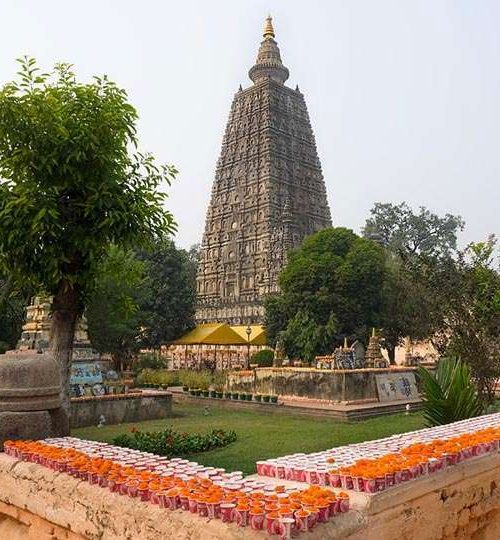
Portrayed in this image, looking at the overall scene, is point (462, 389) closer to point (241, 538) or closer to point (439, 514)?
point (439, 514)

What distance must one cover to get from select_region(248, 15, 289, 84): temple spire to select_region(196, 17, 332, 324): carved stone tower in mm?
132

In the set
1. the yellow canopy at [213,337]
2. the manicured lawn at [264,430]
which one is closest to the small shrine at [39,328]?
the manicured lawn at [264,430]

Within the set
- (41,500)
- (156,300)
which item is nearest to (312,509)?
(41,500)

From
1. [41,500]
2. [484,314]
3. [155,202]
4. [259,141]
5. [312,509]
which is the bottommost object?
[41,500]

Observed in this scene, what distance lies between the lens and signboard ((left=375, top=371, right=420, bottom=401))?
18094 millimetres

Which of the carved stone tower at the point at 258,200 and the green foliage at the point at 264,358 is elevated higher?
the carved stone tower at the point at 258,200

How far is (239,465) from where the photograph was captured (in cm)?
901

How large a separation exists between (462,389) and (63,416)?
18.4 feet

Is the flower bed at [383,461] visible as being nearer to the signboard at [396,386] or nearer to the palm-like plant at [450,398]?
the palm-like plant at [450,398]

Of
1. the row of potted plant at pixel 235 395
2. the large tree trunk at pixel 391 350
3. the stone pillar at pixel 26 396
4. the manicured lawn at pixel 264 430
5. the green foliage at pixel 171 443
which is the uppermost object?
the large tree trunk at pixel 391 350

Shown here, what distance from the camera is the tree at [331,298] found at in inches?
1154

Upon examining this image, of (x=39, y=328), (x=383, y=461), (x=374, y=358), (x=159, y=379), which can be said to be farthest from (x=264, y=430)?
(x=159, y=379)

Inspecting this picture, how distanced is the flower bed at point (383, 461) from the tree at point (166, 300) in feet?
Answer: 105

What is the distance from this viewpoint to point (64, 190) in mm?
8656
